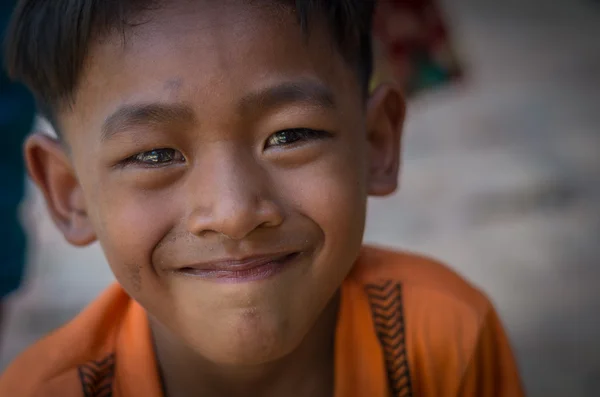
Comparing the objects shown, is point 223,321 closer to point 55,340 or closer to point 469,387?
point 55,340

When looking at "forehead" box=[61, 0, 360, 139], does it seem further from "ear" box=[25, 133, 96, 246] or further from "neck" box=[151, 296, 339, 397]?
"neck" box=[151, 296, 339, 397]

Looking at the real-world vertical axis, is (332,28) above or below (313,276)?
above

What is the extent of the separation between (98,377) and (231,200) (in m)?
0.49

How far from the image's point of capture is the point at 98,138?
0.99 meters

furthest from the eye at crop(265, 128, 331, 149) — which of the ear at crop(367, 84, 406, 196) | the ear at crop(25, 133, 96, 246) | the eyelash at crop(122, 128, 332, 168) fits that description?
the ear at crop(25, 133, 96, 246)

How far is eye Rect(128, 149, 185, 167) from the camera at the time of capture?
3.16ft

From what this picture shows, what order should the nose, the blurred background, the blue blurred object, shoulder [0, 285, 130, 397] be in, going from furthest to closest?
the blurred background < the blue blurred object < shoulder [0, 285, 130, 397] < the nose

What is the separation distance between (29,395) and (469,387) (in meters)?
0.74

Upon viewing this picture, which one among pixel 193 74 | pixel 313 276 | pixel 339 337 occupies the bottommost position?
pixel 339 337

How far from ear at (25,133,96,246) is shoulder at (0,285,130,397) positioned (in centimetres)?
16

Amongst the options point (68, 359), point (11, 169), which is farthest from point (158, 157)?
point (11, 169)

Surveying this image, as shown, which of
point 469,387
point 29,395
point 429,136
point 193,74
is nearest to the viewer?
point 193,74

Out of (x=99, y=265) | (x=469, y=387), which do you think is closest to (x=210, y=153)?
(x=469, y=387)

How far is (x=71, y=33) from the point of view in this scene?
3.28ft
